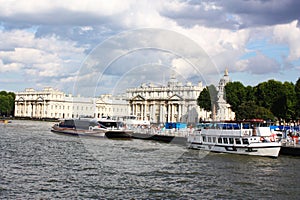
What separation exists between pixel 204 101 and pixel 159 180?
89.4 m

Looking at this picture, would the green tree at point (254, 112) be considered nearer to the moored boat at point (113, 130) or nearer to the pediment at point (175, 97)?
the moored boat at point (113, 130)

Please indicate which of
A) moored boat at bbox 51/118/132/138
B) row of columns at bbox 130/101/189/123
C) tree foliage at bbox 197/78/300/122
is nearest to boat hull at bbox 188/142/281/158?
moored boat at bbox 51/118/132/138

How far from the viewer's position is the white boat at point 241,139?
150ft

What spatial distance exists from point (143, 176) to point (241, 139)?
18.5m

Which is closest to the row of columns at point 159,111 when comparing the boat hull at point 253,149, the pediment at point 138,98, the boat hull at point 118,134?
the pediment at point 138,98

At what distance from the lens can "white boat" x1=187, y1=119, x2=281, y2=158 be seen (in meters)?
45.8

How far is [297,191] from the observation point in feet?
92.6

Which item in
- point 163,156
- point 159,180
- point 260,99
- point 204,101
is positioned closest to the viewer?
point 159,180

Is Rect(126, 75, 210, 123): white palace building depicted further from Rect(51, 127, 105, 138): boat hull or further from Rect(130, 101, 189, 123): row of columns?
Rect(51, 127, 105, 138): boat hull

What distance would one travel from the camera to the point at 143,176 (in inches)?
1275

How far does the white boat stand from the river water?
3.97ft

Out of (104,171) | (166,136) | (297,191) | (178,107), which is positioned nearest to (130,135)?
(166,136)

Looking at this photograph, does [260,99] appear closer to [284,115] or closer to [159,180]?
[284,115]

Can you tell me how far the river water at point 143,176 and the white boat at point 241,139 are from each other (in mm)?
A: 1210
